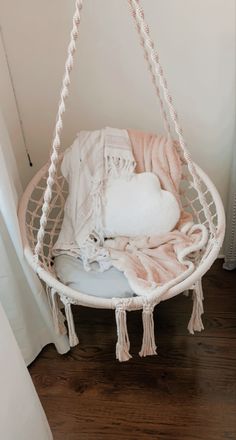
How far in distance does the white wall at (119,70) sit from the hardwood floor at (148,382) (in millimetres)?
659

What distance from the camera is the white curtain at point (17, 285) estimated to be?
1.19m

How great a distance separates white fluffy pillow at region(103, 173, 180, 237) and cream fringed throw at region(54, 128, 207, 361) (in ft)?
0.08

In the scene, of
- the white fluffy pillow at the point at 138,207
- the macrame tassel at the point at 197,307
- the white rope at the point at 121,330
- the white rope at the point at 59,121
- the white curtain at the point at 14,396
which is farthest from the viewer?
the white fluffy pillow at the point at 138,207

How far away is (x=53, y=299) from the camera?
1.28 meters

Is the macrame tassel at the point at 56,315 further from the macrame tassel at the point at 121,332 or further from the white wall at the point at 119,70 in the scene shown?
the white wall at the point at 119,70

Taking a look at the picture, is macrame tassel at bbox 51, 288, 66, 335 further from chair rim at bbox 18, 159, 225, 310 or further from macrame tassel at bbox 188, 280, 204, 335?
macrame tassel at bbox 188, 280, 204, 335

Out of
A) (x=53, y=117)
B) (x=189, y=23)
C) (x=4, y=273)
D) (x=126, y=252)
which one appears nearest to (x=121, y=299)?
(x=126, y=252)

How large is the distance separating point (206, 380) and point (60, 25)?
1.34 meters

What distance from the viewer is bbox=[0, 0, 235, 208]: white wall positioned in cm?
142

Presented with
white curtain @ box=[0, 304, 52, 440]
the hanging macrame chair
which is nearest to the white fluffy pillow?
the hanging macrame chair

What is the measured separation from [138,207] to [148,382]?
60cm

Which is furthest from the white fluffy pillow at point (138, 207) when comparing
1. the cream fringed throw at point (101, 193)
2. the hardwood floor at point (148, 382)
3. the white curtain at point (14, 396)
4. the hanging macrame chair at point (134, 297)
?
the white curtain at point (14, 396)

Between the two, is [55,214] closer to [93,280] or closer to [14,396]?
[93,280]

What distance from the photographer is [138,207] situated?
1.36 metres
